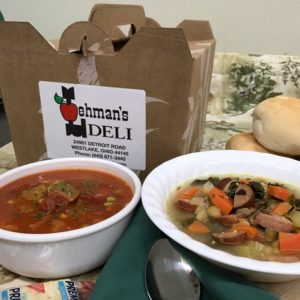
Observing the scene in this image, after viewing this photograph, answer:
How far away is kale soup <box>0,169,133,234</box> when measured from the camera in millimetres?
659

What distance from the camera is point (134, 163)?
868 mm

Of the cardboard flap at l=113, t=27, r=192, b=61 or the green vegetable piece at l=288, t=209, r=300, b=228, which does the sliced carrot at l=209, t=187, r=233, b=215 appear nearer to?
the green vegetable piece at l=288, t=209, r=300, b=228

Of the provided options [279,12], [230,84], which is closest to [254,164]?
[230,84]

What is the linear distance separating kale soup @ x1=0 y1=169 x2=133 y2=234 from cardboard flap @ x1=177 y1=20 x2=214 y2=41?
48 cm

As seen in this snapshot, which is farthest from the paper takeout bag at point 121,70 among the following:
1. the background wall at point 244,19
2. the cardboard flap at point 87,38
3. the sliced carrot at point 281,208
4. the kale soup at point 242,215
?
the background wall at point 244,19

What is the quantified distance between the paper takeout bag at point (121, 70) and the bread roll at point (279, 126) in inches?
7.0

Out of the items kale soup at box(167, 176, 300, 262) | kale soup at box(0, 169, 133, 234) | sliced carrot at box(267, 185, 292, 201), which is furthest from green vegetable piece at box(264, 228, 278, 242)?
kale soup at box(0, 169, 133, 234)

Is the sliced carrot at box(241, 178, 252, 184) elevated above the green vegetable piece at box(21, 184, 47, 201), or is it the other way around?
the green vegetable piece at box(21, 184, 47, 201)

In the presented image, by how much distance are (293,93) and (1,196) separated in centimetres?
110

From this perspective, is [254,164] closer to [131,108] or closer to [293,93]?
[131,108]

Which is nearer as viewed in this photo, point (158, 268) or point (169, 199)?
point (158, 268)

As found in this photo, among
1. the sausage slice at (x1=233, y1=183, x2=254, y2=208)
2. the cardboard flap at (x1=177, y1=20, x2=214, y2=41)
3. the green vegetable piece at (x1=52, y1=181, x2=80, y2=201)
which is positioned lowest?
the green vegetable piece at (x1=52, y1=181, x2=80, y2=201)

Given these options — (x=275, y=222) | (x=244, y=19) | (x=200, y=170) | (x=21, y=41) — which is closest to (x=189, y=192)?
(x=200, y=170)

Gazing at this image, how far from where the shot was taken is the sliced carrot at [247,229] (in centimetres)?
63
